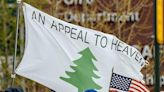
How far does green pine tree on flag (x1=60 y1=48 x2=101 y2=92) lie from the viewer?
741cm

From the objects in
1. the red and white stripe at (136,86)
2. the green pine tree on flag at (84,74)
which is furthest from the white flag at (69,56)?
the red and white stripe at (136,86)

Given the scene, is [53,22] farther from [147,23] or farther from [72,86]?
[147,23]

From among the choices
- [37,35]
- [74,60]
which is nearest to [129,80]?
[74,60]

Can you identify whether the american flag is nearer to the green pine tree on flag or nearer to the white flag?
the white flag

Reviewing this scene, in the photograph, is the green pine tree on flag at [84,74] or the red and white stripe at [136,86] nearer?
the green pine tree on flag at [84,74]

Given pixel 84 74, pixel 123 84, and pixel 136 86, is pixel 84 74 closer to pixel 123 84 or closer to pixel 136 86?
pixel 123 84

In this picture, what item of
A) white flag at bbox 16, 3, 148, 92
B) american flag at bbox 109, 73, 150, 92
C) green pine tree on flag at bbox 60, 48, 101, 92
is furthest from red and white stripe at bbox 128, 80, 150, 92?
green pine tree on flag at bbox 60, 48, 101, 92

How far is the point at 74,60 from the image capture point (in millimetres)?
7508

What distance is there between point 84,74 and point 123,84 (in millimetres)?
565

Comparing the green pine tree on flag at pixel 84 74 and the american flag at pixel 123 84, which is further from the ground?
the green pine tree on flag at pixel 84 74

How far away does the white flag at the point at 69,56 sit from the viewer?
7363mm

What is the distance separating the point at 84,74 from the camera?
24.6 ft

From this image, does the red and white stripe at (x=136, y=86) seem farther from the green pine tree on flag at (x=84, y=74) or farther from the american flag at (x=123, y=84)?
the green pine tree on flag at (x=84, y=74)

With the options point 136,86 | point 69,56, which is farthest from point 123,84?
point 69,56
